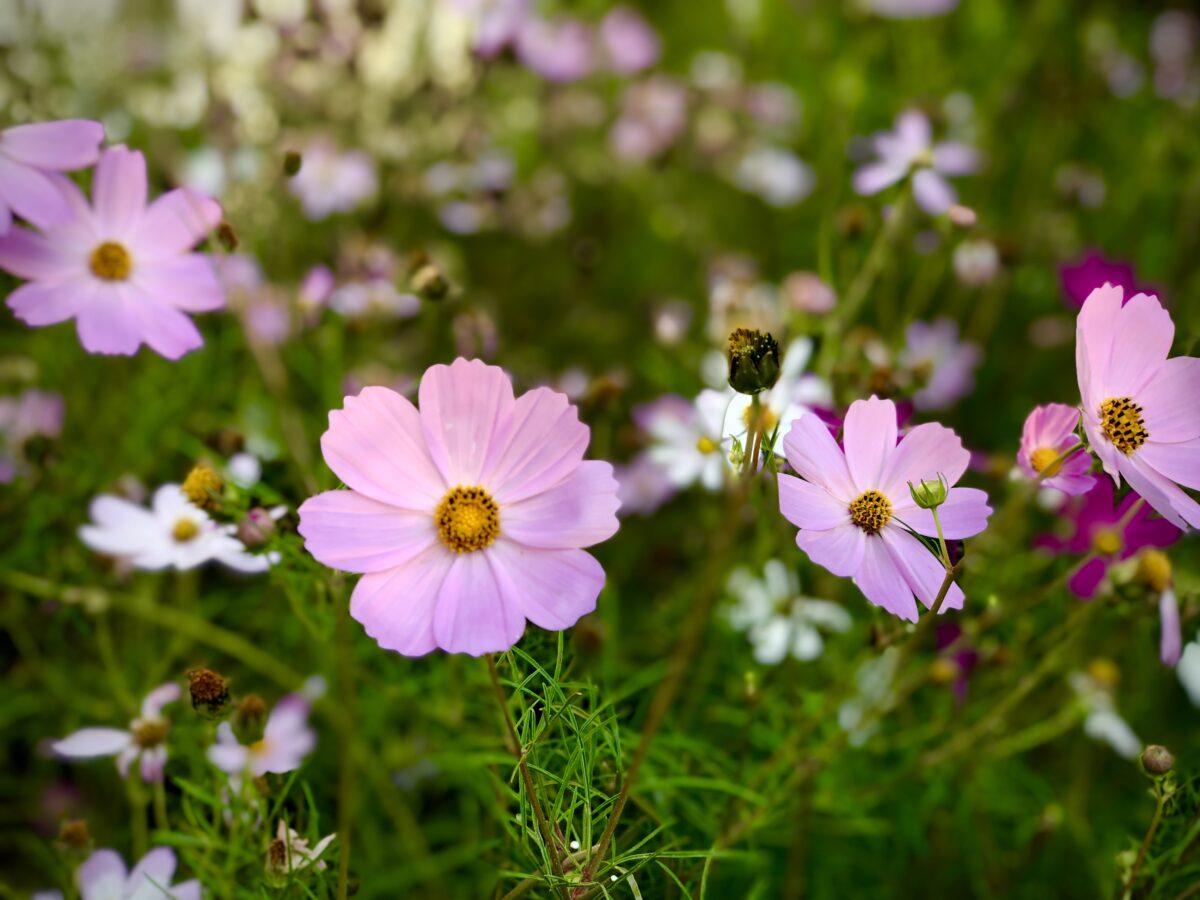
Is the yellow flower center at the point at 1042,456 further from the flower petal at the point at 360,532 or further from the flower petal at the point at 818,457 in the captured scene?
the flower petal at the point at 360,532

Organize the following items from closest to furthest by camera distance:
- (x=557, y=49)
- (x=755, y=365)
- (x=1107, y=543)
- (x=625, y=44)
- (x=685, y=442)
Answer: (x=755, y=365) → (x=1107, y=543) → (x=685, y=442) → (x=557, y=49) → (x=625, y=44)

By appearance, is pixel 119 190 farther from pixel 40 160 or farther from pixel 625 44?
pixel 625 44

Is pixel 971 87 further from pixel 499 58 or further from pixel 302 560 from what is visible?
pixel 302 560

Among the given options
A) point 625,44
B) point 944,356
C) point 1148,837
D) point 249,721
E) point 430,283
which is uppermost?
point 625,44

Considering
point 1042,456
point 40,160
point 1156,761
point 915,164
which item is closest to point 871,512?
point 1042,456

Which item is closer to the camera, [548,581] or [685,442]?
[548,581]

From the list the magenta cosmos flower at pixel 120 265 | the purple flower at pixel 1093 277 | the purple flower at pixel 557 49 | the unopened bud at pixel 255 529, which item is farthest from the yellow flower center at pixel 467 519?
the purple flower at pixel 557 49
